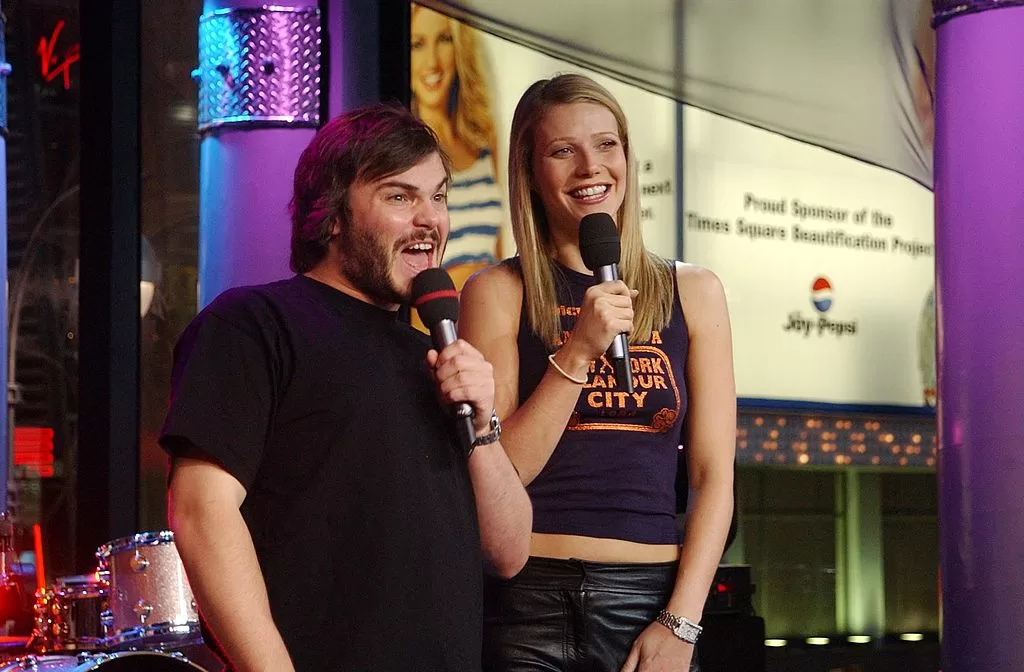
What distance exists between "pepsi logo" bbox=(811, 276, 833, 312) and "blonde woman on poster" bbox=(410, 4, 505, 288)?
1.69 m

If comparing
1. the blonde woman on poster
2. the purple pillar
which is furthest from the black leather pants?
the blonde woman on poster

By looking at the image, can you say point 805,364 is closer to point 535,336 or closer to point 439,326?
point 535,336

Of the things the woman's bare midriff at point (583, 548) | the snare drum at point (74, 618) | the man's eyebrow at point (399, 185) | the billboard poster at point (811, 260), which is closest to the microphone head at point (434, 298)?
the man's eyebrow at point (399, 185)

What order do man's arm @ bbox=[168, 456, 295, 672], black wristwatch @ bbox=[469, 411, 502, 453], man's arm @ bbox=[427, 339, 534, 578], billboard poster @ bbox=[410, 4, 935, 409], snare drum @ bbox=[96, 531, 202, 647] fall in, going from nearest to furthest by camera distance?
man's arm @ bbox=[168, 456, 295, 672] → man's arm @ bbox=[427, 339, 534, 578] → black wristwatch @ bbox=[469, 411, 502, 453] → snare drum @ bbox=[96, 531, 202, 647] → billboard poster @ bbox=[410, 4, 935, 409]

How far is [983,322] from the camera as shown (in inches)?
145

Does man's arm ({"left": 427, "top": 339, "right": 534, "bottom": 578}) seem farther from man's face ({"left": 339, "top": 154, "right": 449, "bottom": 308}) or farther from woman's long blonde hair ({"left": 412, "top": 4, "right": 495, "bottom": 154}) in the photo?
woman's long blonde hair ({"left": 412, "top": 4, "right": 495, "bottom": 154})

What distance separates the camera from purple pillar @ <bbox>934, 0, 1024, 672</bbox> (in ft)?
12.0

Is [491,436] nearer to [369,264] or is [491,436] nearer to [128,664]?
[369,264]

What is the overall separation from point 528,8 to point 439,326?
10.8ft

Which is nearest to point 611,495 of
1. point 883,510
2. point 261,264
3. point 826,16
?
point 261,264

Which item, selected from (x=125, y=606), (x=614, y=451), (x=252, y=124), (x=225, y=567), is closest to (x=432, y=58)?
(x=252, y=124)

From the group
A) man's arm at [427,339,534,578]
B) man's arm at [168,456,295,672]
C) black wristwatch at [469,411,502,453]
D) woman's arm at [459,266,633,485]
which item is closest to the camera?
man's arm at [168,456,295,672]

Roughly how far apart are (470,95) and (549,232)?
8.14ft

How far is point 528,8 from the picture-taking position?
482cm
